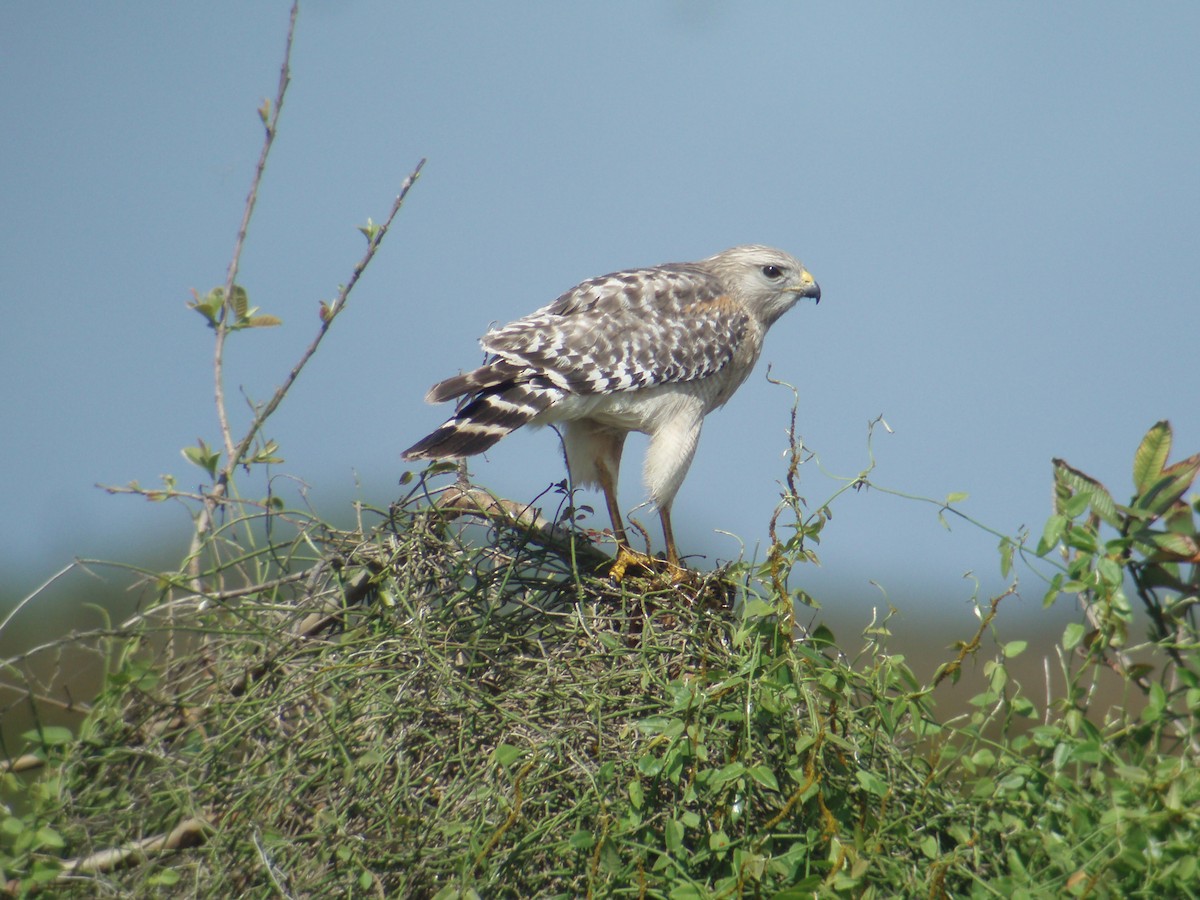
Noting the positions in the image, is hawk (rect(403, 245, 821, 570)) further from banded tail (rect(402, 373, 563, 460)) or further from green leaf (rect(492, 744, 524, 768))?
green leaf (rect(492, 744, 524, 768))

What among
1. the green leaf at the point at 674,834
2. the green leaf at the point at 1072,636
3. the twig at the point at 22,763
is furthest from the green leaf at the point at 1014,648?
the twig at the point at 22,763

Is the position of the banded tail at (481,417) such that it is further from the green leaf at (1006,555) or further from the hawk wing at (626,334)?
the green leaf at (1006,555)

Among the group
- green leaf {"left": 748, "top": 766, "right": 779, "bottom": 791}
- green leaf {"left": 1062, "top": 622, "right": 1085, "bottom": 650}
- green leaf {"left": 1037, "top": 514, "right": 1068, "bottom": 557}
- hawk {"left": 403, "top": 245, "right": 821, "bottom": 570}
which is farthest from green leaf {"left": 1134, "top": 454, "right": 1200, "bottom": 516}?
hawk {"left": 403, "top": 245, "right": 821, "bottom": 570}

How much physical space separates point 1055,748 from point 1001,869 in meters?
0.27

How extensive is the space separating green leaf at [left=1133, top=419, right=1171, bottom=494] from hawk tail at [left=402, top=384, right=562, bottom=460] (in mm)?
1839

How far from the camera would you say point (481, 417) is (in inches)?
139

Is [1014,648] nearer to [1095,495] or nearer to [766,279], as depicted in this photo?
[1095,495]

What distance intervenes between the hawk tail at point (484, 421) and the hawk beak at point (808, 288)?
1.83m

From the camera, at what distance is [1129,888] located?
75.5 inches

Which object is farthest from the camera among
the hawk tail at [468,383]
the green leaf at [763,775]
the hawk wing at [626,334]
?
the hawk wing at [626,334]

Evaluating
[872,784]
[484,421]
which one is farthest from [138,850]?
[484,421]

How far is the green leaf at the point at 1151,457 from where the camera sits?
2053 mm

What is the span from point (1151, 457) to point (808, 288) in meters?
3.27

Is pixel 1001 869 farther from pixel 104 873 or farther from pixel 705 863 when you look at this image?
pixel 104 873
